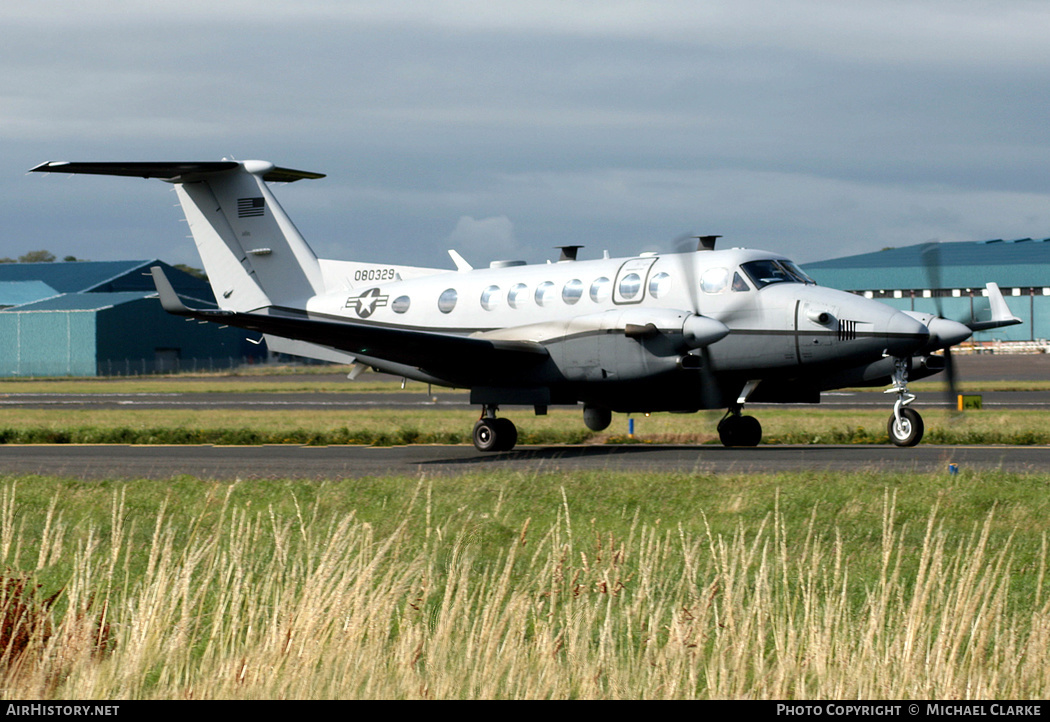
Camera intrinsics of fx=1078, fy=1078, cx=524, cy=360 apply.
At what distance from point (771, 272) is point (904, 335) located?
2.88m

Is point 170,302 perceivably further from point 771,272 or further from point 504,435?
point 771,272

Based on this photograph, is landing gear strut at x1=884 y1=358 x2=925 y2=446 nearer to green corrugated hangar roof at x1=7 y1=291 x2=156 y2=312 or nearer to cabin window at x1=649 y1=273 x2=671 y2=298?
cabin window at x1=649 y1=273 x2=671 y2=298

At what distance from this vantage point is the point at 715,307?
21297 mm

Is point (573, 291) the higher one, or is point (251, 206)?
point (251, 206)

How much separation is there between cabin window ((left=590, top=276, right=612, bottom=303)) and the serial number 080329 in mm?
6220

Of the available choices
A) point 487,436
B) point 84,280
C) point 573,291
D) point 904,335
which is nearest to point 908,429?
point 904,335

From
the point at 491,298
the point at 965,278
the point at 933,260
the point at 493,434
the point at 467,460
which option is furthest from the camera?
the point at 965,278

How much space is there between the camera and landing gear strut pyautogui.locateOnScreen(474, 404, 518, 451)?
2319cm

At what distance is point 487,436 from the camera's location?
23219 millimetres

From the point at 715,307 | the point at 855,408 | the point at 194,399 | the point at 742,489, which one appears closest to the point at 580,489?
the point at 742,489

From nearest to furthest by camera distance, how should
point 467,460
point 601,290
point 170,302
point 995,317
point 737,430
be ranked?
point 170,302
point 467,460
point 601,290
point 737,430
point 995,317

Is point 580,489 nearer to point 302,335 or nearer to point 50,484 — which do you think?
point 50,484

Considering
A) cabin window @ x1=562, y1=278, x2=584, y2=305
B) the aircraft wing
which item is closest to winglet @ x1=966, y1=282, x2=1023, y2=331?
cabin window @ x1=562, y1=278, x2=584, y2=305

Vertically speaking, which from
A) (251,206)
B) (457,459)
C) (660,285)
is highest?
(251,206)
